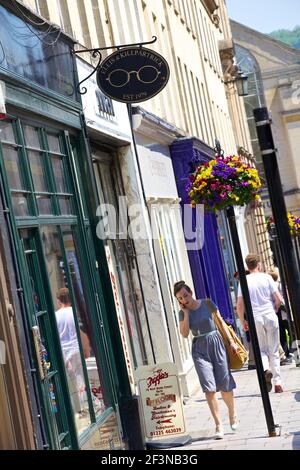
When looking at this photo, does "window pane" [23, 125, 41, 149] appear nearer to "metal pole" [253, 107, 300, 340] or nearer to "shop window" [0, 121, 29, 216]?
"shop window" [0, 121, 29, 216]

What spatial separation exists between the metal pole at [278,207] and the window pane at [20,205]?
1.94 metres

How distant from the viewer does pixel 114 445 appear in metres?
12.6

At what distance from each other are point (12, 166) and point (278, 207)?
2.10m

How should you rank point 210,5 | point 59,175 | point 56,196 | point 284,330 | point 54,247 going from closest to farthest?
1. point 54,247
2. point 56,196
3. point 59,175
4. point 284,330
5. point 210,5

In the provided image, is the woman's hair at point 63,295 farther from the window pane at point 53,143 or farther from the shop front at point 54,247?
the window pane at point 53,143

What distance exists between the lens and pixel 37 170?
11.4 meters

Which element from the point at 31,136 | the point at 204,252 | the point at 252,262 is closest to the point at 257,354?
the point at 31,136

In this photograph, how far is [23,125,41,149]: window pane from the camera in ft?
36.5

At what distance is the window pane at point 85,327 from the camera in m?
12.3

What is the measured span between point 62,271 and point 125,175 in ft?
17.8

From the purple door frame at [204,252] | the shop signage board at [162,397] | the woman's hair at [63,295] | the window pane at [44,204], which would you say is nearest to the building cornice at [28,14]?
the window pane at [44,204]

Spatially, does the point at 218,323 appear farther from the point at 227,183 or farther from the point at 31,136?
the point at 227,183
